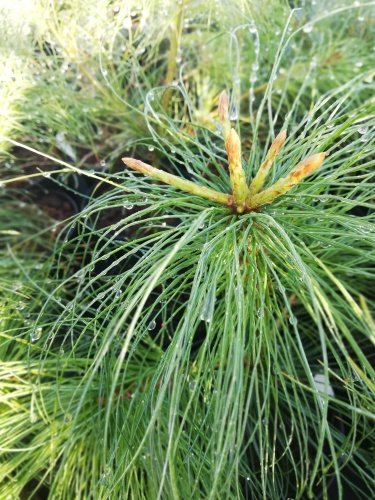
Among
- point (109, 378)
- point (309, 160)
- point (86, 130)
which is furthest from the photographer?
point (86, 130)

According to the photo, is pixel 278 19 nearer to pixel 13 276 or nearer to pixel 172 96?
pixel 172 96

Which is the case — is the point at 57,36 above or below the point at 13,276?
above

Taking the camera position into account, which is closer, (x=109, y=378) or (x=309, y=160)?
(x=309, y=160)

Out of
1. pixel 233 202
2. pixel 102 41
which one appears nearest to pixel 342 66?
pixel 102 41

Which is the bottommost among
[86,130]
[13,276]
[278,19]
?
[13,276]

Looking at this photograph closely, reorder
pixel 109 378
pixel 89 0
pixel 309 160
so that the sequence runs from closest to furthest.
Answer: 1. pixel 309 160
2. pixel 109 378
3. pixel 89 0

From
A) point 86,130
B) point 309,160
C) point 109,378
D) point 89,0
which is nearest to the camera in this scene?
point 309,160

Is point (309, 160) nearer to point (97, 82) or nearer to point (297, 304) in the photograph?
point (297, 304)

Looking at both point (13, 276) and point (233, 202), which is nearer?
point (233, 202)

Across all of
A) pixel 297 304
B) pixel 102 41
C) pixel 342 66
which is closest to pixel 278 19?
pixel 342 66
